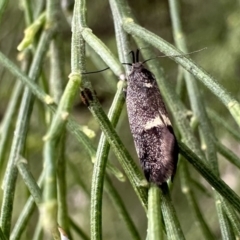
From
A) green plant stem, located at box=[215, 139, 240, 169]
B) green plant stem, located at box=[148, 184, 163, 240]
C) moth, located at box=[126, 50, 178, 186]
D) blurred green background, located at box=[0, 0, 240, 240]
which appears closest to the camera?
green plant stem, located at box=[148, 184, 163, 240]

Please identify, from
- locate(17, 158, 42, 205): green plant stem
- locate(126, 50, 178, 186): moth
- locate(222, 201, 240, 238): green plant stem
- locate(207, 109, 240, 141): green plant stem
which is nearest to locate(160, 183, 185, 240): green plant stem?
locate(126, 50, 178, 186): moth

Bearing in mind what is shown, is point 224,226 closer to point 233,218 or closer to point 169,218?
point 233,218

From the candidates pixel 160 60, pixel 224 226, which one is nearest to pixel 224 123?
pixel 224 226

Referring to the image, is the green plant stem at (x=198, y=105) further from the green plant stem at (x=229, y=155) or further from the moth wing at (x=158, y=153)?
the moth wing at (x=158, y=153)

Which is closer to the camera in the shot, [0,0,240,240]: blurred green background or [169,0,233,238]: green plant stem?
[169,0,233,238]: green plant stem

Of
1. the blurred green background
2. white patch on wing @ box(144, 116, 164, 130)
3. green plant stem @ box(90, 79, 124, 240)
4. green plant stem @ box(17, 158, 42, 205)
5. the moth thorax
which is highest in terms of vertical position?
the blurred green background

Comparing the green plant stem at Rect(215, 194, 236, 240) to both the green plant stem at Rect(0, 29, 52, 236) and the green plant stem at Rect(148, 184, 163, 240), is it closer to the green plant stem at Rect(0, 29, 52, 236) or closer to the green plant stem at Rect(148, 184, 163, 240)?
the green plant stem at Rect(148, 184, 163, 240)

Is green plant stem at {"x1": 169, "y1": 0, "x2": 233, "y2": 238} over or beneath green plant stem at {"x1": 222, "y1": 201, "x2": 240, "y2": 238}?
over
